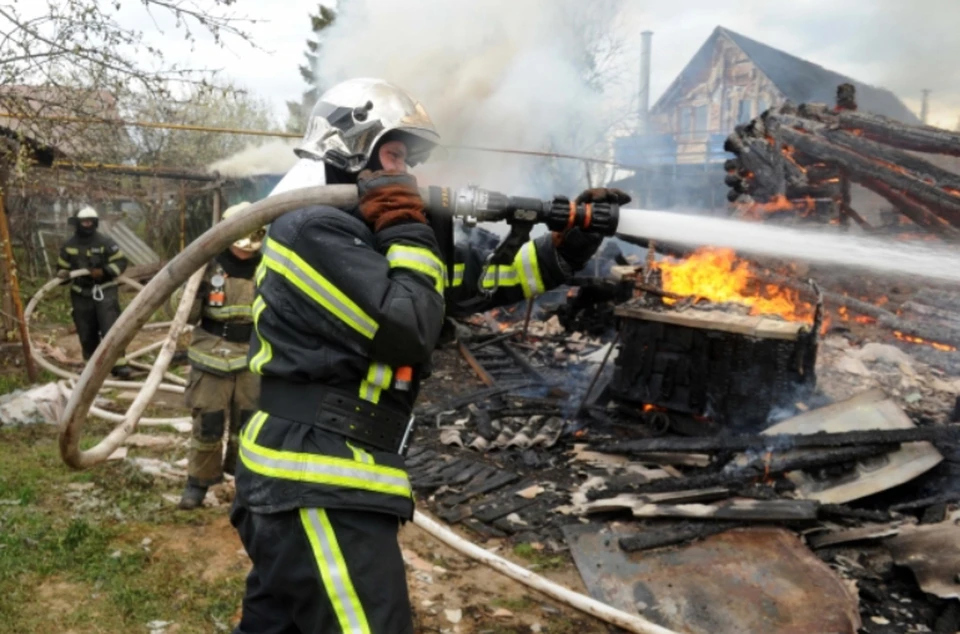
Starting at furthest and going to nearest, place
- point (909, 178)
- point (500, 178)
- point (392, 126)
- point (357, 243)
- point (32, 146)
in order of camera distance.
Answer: point (500, 178) → point (909, 178) → point (32, 146) → point (392, 126) → point (357, 243)

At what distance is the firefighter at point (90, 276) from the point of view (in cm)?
918

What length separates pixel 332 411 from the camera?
2.29 meters

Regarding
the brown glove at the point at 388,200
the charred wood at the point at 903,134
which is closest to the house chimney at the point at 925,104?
the charred wood at the point at 903,134

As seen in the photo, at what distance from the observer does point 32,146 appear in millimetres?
6129

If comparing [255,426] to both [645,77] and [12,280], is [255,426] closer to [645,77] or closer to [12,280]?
[12,280]

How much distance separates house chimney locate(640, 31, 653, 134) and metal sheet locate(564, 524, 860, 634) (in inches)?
1154

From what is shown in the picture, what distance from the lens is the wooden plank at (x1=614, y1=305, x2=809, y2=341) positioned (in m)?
6.23

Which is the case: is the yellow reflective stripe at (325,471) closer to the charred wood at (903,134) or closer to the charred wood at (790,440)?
the charred wood at (790,440)

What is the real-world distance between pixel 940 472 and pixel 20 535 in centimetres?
627

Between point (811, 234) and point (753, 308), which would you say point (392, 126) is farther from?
point (811, 234)

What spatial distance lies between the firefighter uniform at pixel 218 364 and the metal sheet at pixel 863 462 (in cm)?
419

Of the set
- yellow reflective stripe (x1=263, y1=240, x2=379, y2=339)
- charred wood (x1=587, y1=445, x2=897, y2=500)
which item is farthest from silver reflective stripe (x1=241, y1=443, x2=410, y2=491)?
charred wood (x1=587, y1=445, x2=897, y2=500)

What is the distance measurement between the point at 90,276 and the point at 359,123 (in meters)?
7.93

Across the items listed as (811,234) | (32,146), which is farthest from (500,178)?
(32,146)
